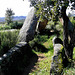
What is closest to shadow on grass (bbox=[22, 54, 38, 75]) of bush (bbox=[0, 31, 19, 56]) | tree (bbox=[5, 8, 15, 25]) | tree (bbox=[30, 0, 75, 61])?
bush (bbox=[0, 31, 19, 56])

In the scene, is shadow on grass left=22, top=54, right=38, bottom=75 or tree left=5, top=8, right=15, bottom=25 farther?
tree left=5, top=8, right=15, bottom=25

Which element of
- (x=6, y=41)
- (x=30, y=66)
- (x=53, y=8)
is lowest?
(x=30, y=66)

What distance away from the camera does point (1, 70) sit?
296 cm

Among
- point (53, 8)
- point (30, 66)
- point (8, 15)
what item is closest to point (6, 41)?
point (30, 66)

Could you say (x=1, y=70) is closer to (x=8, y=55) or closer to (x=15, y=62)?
(x=8, y=55)

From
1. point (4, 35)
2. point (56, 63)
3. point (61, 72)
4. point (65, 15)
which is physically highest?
point (65, 15)

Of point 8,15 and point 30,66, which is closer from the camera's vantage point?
point 30,66

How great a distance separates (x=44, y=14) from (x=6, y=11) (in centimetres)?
2049

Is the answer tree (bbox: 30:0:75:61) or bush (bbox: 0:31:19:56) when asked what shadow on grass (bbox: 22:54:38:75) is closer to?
bush (bbox: 0:31:19:56)

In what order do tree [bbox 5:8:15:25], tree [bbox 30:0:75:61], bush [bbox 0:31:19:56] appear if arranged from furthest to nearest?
tree [bbox 5:8:15:25], bush [bbox 0:31:19:56], tree [bbox 30:0:75:61]

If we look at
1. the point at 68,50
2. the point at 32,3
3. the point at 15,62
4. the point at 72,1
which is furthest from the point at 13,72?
the point at 72,1

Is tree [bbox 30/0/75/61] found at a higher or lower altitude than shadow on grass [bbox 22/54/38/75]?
higher

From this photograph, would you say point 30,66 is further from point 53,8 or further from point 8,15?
point 8,15

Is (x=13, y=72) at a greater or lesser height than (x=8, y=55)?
lesser
